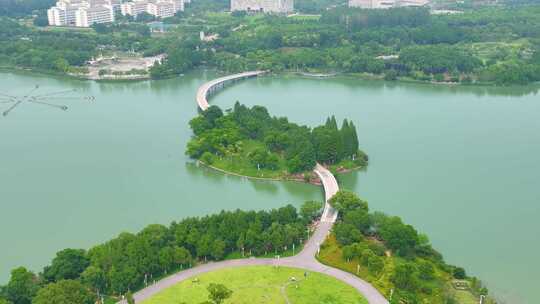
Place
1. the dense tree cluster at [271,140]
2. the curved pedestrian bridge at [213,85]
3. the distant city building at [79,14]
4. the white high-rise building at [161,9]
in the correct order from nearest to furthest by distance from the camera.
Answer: the dense tree cluster at [271,140] → the curved pedestrian bridge at [213,85] → the distant city building at [79,14] → the white high-rise building at [161,9]

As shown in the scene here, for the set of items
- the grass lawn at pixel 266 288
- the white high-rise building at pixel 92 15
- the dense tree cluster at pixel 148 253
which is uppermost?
the white high-rise building at pixel 92 15

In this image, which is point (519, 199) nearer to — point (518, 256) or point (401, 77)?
point (518, 256)

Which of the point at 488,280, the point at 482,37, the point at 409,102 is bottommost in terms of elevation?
the point at 488,280

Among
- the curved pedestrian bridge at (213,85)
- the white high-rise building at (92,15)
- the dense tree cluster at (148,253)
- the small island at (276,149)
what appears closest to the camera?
the dense tree cluster at (148,253)

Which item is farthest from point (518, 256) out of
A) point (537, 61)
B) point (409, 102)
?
point (537, 61)

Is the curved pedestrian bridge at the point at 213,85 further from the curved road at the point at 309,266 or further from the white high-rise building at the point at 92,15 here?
the white high-rise building at the point at 92,15

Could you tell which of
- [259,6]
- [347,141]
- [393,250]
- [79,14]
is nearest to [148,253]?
[393,250]

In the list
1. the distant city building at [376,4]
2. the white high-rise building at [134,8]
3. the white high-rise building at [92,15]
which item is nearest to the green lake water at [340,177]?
the white high-rise building at [92,15]

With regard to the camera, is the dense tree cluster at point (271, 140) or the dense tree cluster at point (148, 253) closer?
the dense tree cluster at point (148, 253)
